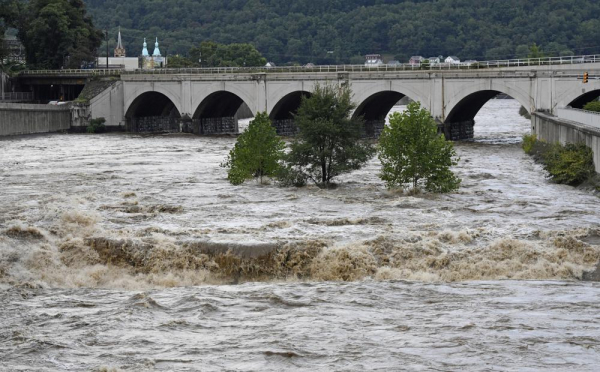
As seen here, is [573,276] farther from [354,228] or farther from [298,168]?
[298,168]

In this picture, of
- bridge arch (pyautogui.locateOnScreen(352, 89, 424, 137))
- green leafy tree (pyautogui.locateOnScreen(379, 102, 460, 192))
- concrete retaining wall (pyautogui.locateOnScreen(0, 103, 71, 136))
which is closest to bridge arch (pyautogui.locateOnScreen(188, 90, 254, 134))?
concrete retaining wall (pyautogui.locateOnScreen(0, 103, 71, 136))

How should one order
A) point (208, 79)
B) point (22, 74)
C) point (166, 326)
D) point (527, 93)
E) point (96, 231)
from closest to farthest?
point (166, 326), point (96, 231), point (527, 93), point (208, 79), point (22, 74)

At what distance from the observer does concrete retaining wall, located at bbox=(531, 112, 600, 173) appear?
53.1m

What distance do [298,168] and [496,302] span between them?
29.2m

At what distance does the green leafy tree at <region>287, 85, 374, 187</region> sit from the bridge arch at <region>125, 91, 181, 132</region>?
6189 centimetres

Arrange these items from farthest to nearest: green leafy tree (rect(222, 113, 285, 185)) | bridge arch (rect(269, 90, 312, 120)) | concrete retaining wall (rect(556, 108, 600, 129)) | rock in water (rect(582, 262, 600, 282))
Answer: bridge arch (rect(269, 90, 312, 120)) → green leafy tree (rect(222, 113, 285, 185)) → concrete retaining wall (rect(556, 108, 600, 129)) → rock in water (rect(582, 262, 600, 282))

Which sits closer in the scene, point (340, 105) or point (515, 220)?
point (515, 220)

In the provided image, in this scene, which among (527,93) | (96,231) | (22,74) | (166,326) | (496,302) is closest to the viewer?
(166,326)

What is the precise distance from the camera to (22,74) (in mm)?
136875

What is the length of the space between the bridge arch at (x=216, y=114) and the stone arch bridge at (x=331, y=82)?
12 centimetres

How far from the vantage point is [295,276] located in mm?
36750

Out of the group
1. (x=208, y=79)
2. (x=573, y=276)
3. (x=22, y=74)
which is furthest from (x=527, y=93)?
(x=22, y=74)

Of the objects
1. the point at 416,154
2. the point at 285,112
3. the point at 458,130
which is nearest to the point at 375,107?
the point at 285,112

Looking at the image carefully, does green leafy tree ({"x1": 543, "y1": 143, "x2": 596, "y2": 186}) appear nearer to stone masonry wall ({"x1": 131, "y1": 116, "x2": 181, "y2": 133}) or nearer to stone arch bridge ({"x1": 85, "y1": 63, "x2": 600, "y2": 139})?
stone arch bridge ({"x1": 85, "y1": 63, "x2": 600, "y2": 139})
